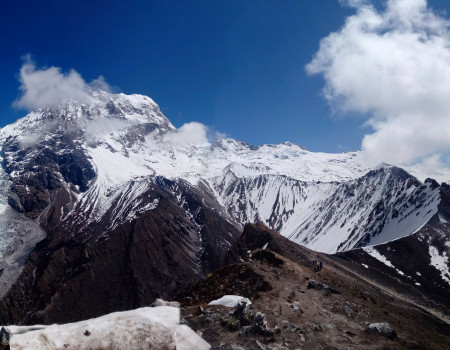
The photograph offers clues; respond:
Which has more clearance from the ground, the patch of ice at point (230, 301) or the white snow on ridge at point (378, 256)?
the white snow on ridge at point (378, 256)

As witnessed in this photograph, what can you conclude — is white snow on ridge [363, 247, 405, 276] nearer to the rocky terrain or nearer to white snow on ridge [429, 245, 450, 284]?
white snow on ridge [429, 245, 450, 284]

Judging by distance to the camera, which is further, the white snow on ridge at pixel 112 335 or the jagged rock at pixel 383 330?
the jagged rock at pixel 383 330

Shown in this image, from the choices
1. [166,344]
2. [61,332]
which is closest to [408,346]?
[166,344]

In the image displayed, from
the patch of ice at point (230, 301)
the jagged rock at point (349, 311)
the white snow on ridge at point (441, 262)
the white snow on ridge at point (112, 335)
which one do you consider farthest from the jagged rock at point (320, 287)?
the white snow on ridge at point (441, 262)

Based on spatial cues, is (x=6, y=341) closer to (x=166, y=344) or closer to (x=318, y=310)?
(x=166, y=344)

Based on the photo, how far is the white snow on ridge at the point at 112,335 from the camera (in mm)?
13109

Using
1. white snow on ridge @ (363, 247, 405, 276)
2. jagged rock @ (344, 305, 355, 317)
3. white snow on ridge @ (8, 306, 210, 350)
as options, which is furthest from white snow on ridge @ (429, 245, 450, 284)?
white snow on ridge @ (8, 306, 210, 350)

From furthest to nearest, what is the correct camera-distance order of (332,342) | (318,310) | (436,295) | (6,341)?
(436,295)
(318,310)
(332,342)
(6,341)

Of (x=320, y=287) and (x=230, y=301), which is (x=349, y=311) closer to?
(x=320, y=287)

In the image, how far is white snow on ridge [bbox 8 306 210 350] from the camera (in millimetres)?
13109

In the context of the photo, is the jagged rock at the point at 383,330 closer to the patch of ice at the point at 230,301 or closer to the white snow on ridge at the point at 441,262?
the patch of ice at the point at 230,301

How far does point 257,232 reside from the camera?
444ft

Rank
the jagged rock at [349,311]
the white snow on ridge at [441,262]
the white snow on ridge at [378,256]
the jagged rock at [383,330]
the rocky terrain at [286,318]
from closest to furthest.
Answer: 1. the rocky terrain at [286,318]
2. the jagged rock at [383,330]
3. the jagged rock at [349,311]
4. the white snow on ridge at [441,262]
5. the white snow on ridge at [378,256]

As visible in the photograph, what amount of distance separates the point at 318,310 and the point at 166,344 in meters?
16.8
